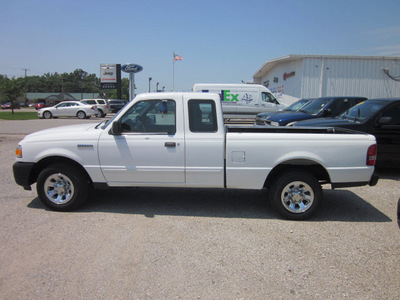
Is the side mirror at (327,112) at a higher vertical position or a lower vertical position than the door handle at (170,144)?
higher

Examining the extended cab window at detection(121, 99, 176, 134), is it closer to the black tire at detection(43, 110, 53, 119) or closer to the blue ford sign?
the black tire at detection(43, 110, 53, 119)

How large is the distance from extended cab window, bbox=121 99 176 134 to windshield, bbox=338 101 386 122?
5.02 metres

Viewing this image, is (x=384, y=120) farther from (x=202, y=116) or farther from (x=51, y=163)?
(x=51, y=163)

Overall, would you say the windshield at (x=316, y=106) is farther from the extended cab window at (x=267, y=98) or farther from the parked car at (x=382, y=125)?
the extended cab window at (x=267, y=98)

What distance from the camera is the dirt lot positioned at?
2857 mm

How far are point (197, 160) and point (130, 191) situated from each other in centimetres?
203

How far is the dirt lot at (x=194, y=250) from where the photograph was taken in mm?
2857

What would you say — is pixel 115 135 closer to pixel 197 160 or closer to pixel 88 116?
pixel 197 160

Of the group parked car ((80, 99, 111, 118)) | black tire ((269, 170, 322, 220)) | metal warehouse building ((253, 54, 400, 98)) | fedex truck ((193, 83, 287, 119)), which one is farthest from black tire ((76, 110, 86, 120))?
black tire ((269, 170, 322, 220))

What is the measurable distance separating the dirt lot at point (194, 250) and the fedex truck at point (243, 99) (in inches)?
586

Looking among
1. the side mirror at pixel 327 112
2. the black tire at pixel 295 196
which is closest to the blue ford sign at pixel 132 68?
the side mirror at pixel 327 112

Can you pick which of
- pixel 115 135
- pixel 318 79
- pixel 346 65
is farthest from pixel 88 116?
pixel 115 135

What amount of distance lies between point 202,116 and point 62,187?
8.07ft

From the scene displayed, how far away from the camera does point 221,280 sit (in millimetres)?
2979
